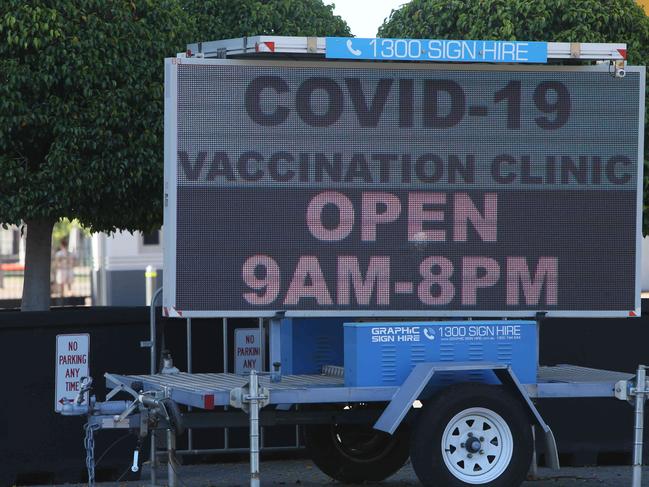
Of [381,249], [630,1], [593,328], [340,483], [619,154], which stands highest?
[630,1]

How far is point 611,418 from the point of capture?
12.0 metres

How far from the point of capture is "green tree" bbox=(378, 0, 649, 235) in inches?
570

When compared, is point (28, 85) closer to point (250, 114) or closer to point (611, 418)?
point (250, 114)

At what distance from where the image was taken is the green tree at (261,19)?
632 inches


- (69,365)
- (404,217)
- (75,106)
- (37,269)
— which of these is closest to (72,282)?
(37,269)

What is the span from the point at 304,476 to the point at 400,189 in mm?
2966

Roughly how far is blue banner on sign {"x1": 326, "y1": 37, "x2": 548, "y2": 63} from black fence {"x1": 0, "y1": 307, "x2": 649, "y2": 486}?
311cm

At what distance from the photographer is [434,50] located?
31.7 feet

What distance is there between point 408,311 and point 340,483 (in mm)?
1951

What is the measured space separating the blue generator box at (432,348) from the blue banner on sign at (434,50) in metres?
1.96

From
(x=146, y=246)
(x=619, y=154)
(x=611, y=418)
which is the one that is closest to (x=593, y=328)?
(x=611, y=418)

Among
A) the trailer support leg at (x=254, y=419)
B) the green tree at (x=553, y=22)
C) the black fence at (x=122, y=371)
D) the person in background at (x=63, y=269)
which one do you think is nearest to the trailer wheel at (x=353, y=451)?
the black fence at (x=122, y=371)

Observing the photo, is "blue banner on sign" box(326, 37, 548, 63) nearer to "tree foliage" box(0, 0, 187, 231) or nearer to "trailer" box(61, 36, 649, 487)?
"trailer" box(61, 36, 649, 487)

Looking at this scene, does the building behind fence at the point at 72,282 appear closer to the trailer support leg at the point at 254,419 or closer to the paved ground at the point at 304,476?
the paved ground at the point at 304,476
